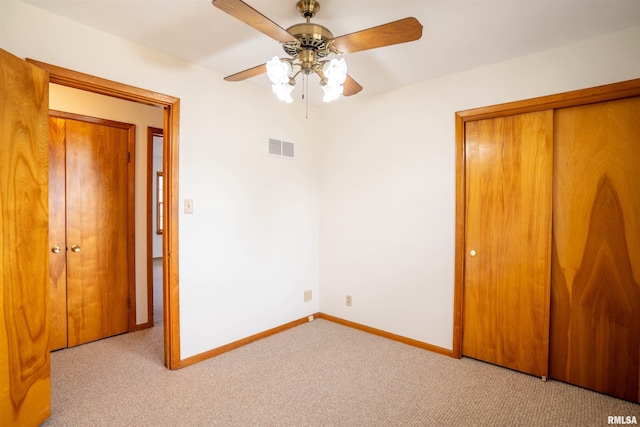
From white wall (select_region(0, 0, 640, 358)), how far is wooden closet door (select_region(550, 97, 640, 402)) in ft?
1.15

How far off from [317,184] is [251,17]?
7.90 feet

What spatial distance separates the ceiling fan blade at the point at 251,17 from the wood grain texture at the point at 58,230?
96.8 inches

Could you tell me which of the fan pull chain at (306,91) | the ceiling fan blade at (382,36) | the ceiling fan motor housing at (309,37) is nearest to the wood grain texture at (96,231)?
the fan pull chain at (306,91)

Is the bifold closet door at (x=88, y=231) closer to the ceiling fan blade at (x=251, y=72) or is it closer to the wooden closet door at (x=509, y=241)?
the ceiling fan blade at (x=251, y=72)

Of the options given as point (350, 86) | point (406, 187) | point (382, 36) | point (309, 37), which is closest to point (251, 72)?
point (309, 37)

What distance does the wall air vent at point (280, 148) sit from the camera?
3.26 meters

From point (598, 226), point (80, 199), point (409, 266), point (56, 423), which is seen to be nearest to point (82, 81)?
point (80, 199)

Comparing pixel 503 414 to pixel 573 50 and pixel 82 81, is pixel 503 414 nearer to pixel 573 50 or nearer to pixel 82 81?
pixel 573 50

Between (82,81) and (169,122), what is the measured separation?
59 centimetres

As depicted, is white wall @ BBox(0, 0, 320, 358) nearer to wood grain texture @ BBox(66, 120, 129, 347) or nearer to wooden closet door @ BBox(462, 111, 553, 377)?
wood grain texture @ BBox(66, 120, 129, 347)

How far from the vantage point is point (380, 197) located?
129 inches

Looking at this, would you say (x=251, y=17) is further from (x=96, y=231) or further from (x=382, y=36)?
(x=96, y=231)

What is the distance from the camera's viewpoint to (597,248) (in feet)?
7.52

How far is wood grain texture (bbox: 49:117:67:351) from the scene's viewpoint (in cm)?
289
